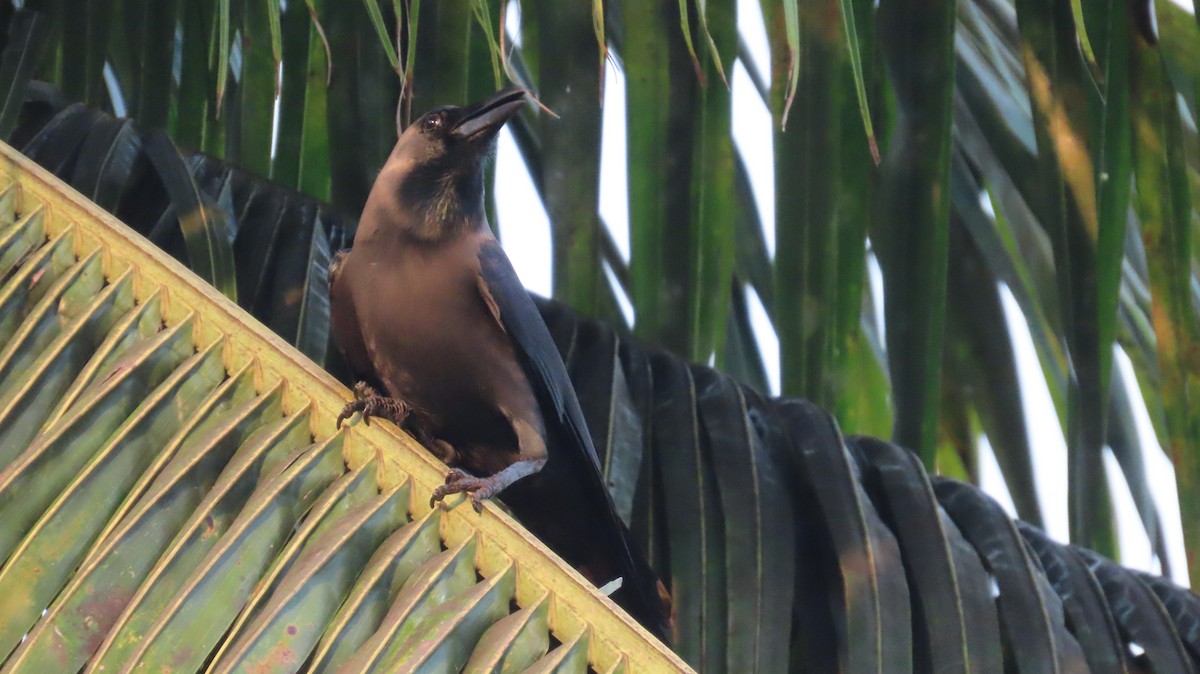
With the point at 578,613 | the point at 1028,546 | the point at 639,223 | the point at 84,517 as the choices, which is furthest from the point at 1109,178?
the point at 84,517

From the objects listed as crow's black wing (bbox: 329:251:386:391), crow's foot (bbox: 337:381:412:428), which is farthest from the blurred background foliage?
crow's foot (bbox: 337:381:412:428)

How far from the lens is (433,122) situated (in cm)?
259

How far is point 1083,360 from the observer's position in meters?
2.33

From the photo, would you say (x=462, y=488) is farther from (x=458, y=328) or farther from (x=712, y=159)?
(x=712, y=159)

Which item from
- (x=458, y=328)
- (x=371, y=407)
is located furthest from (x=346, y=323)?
(x=371, y=407)

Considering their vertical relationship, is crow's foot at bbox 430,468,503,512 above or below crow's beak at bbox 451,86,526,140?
below

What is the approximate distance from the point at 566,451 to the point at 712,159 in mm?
568

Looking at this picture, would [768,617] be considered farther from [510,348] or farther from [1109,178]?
[1109,178]

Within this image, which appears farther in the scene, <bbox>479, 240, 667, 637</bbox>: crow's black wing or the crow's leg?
<bbox>479, 240, 667, 637</bbox>: crow's black wing

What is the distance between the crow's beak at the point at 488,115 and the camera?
2404 millimetres

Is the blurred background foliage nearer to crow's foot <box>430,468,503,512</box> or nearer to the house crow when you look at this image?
the house crow

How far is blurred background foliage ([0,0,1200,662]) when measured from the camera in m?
2.35

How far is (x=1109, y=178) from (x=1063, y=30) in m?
0.27

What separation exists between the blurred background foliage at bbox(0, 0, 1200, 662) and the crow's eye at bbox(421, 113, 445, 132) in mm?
39
